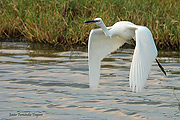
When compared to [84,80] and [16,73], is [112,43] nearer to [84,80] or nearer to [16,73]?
[84,80]

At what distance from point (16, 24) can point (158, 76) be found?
4.22 meters

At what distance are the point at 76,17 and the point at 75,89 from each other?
14.5 feet

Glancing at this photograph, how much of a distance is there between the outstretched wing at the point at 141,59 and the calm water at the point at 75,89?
1.92 feet

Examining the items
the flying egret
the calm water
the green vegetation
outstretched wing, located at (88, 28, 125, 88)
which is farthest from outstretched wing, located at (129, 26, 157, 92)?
the green vegetation

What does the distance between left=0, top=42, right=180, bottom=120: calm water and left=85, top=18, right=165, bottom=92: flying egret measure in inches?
15.2

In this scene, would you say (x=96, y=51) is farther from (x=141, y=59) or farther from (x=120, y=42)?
(x=141, y=59)

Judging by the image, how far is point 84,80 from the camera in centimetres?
838

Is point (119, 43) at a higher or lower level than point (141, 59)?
lower

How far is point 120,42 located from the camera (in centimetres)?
766

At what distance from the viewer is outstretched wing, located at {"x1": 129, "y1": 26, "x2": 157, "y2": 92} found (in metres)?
5.84

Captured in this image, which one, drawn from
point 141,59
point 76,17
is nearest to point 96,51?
point 141,59

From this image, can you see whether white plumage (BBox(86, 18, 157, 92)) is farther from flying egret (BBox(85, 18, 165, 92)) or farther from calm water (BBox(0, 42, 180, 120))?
calm water (BBox(0, 42, 180, 120))

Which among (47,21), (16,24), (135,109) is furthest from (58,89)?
(16,24)

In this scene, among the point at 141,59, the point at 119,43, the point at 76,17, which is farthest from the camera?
the point at 76,17
